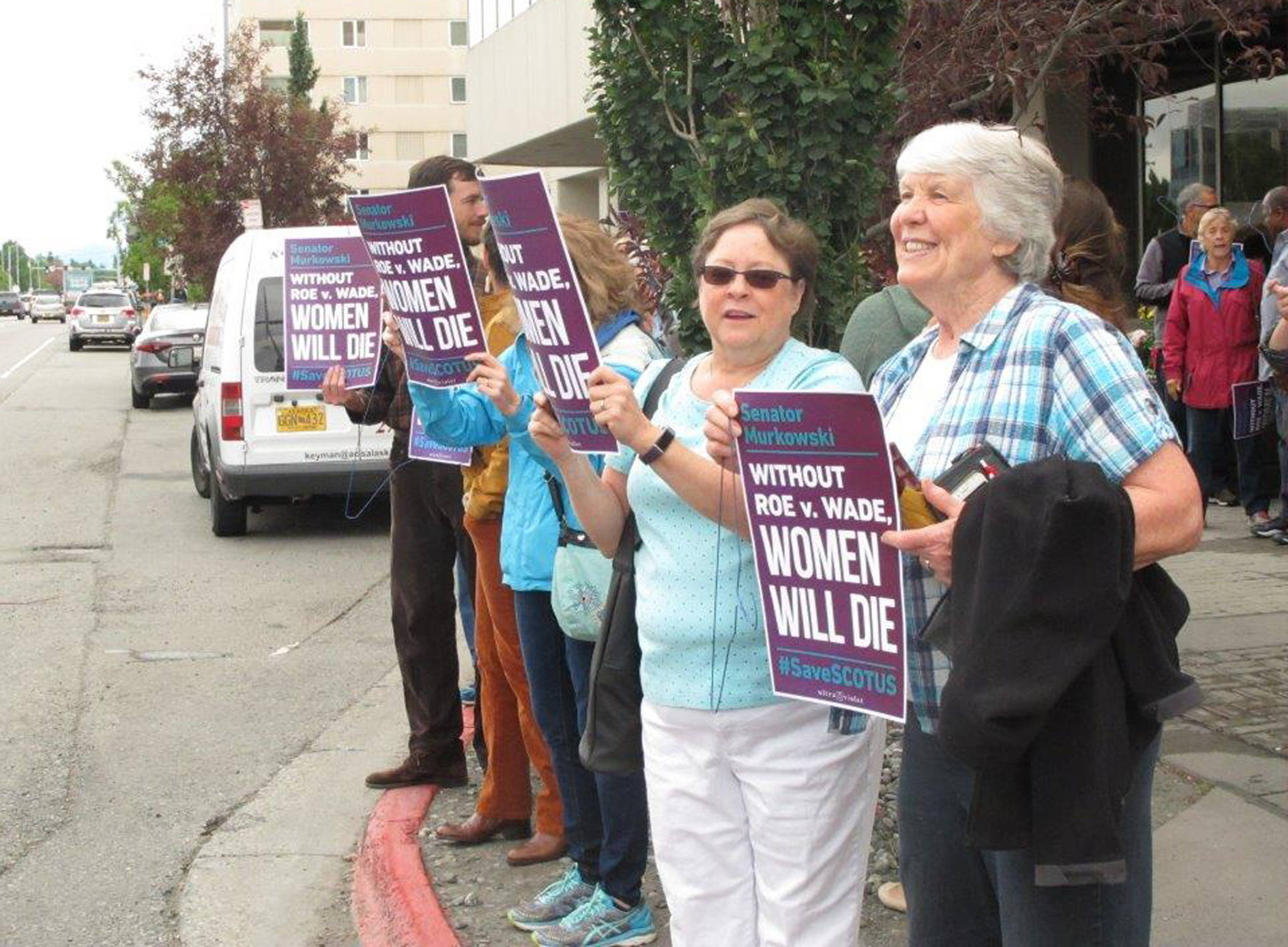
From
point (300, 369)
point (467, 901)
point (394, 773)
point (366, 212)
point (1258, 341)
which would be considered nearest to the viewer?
point (366, 212)

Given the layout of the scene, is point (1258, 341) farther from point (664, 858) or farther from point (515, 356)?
point (664, 858)

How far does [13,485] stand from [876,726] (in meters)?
15.2

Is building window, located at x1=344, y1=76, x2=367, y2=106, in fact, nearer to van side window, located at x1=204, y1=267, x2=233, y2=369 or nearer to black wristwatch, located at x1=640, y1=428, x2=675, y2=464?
van side window, located at x1=204, y1=267, x2=233, y2=369

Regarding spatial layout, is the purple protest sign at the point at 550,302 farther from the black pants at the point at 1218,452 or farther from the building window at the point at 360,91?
the building window at the point at 360,91

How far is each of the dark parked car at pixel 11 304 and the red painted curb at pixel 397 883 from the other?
11211cm

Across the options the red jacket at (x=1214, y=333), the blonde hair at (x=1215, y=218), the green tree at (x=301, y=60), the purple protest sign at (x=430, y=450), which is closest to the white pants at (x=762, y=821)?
the purple protest sign at (x=430, y=450)

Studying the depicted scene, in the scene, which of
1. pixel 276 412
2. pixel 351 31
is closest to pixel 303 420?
pixel 276 412

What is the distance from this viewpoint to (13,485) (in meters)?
17.1

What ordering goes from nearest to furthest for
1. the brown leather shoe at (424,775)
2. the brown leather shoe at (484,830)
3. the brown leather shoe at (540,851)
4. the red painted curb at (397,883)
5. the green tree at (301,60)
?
the red painted curb at (397,883)
the brown leather shoe at (540,851)
the brown leather shoe at (484,830)
the brown leather shoe at (424,775)
the green tree at (301,60)

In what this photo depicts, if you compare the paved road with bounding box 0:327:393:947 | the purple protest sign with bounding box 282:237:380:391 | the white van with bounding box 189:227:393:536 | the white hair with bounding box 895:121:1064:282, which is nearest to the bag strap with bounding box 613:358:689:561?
the white hair with bounding box 895:121:1064:282

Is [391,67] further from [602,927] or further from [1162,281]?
[602,927]

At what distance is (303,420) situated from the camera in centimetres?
1270

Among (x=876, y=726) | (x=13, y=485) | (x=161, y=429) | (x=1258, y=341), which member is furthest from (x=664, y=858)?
(x=161, y=429)

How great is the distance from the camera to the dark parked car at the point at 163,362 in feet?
85.6
